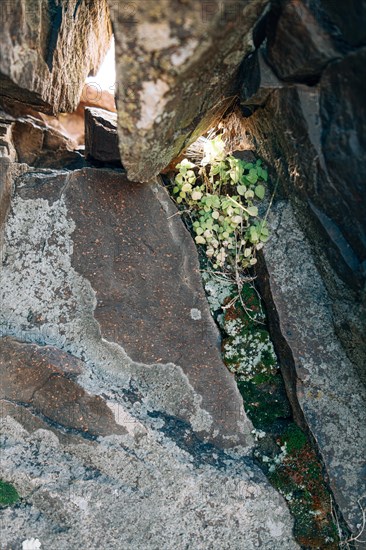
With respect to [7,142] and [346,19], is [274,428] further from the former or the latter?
[7,142]

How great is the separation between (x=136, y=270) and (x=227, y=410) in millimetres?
772

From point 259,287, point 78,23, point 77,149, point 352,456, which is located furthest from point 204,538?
point 78,23

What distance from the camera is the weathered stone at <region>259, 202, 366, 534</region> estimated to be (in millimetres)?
2457

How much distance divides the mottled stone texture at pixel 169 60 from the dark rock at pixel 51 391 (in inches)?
36.1

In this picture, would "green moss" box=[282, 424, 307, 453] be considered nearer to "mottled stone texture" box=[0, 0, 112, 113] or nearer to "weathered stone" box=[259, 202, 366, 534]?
"weathered stone" box=[259, 202, 366, 534]

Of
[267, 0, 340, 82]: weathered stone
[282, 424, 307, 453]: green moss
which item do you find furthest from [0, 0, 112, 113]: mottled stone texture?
[282, 424, 307, 453]: green moss

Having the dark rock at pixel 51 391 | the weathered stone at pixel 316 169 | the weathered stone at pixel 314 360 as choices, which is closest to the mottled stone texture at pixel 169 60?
the weathered stone at pixel 316 169

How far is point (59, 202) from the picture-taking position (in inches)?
102

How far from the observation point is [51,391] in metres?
2.42

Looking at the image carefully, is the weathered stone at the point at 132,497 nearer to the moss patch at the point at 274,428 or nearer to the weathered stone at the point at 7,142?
the moss patch at the point at 274,428

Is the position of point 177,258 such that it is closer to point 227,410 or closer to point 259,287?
point 259,287

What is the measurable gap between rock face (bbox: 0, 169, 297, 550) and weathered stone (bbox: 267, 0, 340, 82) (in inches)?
32.5

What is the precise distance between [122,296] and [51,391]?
1.73 ft

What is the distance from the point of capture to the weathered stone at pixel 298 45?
6.50 feet
